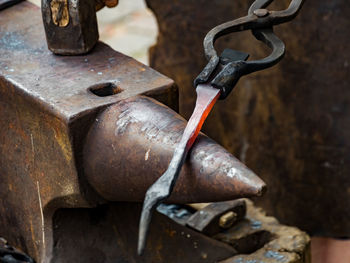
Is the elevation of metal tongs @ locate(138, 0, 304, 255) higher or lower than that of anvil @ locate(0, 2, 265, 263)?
higher

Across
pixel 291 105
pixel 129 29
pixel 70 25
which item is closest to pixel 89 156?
pixel 70 25

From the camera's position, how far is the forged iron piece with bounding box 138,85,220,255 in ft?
4.09

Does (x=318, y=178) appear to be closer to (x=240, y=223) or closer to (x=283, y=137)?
(x=283, y=137)

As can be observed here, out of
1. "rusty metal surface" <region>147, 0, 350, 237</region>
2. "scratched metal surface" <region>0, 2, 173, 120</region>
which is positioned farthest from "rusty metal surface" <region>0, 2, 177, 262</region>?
"rusty metal surface" <region>147, 0, 350, 237</region>

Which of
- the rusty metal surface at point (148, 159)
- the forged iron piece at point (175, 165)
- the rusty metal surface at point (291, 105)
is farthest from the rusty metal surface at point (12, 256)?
the rusty metal surface at point (291, 105)

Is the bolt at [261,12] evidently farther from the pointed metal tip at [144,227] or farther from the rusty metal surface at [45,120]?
the pointed metal tip at [144,227]

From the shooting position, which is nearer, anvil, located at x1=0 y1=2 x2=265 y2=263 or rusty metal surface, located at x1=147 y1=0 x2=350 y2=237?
anvil, located at x1=0 y1=2 x2=265 y2=263

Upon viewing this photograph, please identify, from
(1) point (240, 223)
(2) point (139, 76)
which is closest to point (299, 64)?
(1) point (240, 223)

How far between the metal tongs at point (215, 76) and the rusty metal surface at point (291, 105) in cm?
82

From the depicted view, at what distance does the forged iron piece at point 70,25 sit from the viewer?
5.61ft

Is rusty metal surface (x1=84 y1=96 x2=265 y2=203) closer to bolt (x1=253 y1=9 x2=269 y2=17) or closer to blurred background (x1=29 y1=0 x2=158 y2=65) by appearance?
bolt (x1=253 y1=9 x2=269 y2=17)

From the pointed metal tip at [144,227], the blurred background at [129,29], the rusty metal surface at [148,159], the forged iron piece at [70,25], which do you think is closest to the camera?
the pointed metal tip at [144,227]

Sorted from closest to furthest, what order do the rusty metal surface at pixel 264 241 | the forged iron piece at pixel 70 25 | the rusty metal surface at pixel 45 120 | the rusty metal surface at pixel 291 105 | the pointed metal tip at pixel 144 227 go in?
the pointed metal tip at pixel 144 227
the rusty metal surface at pixel 45 120
the forged iron piece at pixel 70 25
the rusty metal surface at pixel 264 241
the rusty metal surface at pixel 291 105

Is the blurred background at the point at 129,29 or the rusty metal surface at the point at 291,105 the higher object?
the rusty metal surface at the point at 291,105
